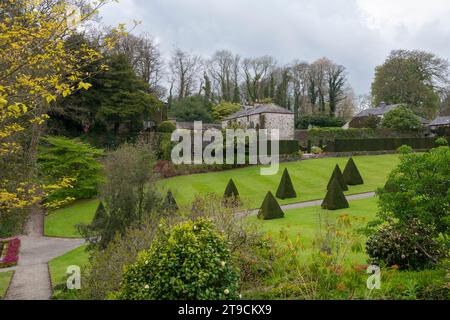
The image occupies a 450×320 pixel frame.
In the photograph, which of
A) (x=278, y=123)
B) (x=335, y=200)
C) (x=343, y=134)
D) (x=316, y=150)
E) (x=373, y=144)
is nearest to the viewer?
(x=335, y=200)

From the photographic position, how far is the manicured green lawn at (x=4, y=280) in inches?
424

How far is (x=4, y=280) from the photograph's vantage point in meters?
12.0

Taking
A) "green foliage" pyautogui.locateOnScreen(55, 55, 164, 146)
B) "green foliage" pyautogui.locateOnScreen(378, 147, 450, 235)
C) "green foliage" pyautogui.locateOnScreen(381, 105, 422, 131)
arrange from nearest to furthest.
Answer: "green foliage" pyautogui.locateOnScreen(378, 147, 450, 235)
"green foliage" pyautogui.locateOnScreen(55, 55, 164, 146)
"green foliage" pyautogui.locateOnScreen(381, 105, 422, 131)

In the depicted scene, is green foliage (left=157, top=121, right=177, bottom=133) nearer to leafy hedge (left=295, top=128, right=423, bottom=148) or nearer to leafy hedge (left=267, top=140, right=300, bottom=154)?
leafy hedge (left=267, top=140, right=300, bottom=154)

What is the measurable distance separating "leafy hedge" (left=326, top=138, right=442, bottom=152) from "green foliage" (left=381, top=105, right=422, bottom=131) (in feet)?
9.91

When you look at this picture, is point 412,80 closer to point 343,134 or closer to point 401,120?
point 401,120

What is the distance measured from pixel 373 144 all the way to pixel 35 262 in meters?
31.6

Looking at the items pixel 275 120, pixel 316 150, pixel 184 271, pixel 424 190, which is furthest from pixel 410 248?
pixel 275 120

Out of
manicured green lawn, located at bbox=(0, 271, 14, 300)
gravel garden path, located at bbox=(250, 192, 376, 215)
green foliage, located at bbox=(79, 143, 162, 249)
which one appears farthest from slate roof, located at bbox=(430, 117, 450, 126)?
manicured green lawn, located at bbox=(0, 271, 14, 300)

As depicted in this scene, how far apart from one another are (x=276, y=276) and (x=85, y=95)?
30.2 metres

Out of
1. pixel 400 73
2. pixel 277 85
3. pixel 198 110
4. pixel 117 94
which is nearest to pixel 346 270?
pixel 117 94

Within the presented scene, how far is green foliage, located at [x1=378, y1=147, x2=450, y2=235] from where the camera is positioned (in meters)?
6.37

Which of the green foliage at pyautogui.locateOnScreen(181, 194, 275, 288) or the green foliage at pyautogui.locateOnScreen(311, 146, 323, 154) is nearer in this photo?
the green foliage at pyautogui.locateOnScreen(181, 194, 275, 288)
